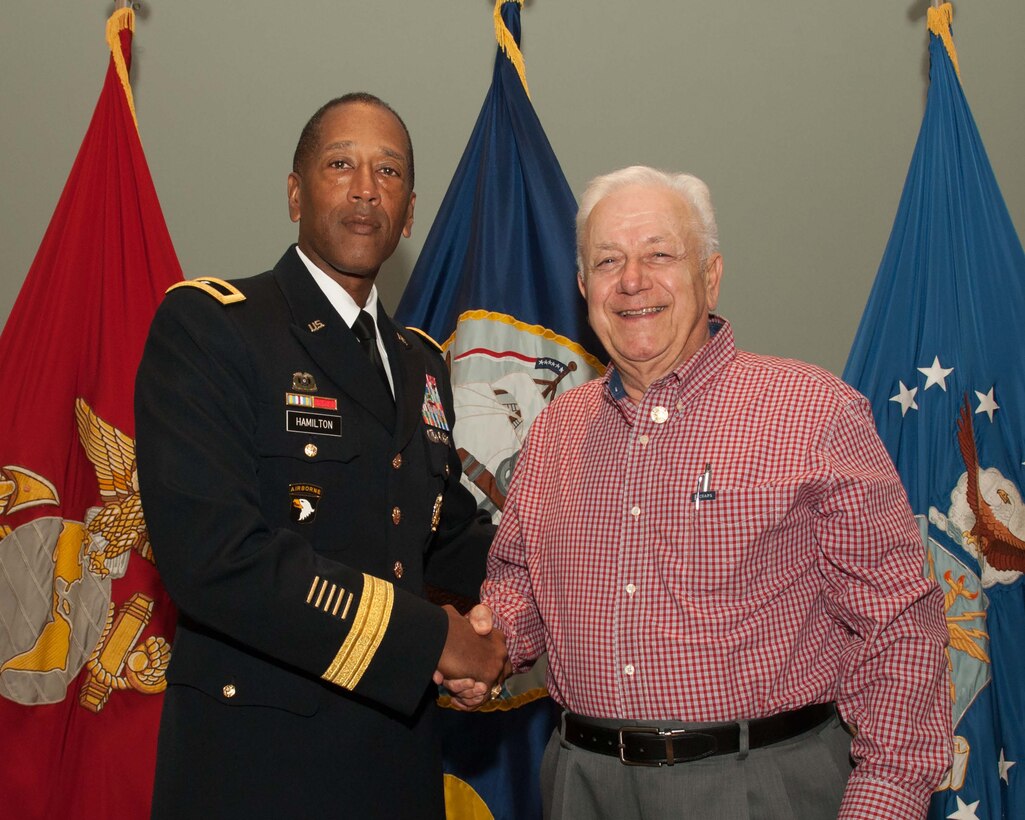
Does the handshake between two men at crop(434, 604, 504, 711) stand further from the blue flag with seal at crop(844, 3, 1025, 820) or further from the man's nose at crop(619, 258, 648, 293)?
the blue flag with seal at crop(844, 3, 1025, 820)

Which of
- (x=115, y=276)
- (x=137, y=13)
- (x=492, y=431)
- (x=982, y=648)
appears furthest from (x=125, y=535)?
(x=982, y=648)

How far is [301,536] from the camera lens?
5.75 ft

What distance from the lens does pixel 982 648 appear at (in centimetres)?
245

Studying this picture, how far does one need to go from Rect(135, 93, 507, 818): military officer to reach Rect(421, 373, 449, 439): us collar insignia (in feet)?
0.37

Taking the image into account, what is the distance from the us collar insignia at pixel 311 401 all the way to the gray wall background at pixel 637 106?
1.32 m

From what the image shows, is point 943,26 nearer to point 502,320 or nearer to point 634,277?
point 502,320

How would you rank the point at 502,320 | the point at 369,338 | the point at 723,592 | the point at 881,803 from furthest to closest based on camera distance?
the point at 502,320
the point at 369,338
the point at 723,592
the point at 881,803

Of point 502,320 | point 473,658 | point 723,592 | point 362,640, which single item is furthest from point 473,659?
point 502,320

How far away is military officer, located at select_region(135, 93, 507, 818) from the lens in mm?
1688

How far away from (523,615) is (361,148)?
3.35 ft

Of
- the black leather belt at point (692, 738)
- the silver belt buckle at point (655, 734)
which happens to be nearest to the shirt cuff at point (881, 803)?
the black leather belt at point (692, 738)

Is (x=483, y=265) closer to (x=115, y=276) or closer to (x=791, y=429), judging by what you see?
(x=115, y=276)

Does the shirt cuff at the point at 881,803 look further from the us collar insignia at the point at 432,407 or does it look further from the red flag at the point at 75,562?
the red flag at the point at 75,562

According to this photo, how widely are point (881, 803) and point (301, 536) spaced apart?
105 centimetres
